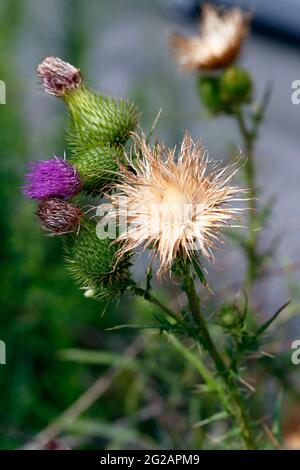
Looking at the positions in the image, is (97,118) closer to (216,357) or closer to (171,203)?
(171,203)

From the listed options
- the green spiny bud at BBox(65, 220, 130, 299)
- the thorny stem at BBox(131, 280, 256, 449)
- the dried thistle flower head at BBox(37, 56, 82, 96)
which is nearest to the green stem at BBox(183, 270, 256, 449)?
the thorny stem at BBox(131, 280, 256, 449)

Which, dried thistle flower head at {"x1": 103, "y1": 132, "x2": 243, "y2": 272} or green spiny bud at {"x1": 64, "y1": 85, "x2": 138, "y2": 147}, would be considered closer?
dried thistle flower head at {"x1": 103, "y1": 132, "x2": 243, "y2": 272}

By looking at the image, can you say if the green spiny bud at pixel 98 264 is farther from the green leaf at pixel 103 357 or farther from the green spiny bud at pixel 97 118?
the green leaf at pixel 103 357

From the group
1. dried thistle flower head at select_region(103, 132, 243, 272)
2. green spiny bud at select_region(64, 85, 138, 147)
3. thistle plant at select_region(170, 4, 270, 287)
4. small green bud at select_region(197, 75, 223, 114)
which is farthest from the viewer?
small green bud at select_region(197, 75, 223, 114)

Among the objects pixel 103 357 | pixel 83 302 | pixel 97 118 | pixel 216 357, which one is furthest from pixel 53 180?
pixel 83 302

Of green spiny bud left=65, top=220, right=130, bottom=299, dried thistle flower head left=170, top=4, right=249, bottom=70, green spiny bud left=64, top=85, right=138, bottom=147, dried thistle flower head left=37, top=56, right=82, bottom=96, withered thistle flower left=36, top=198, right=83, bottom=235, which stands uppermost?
dried thistle flower head left=170, top=4, right=249, bottom=70

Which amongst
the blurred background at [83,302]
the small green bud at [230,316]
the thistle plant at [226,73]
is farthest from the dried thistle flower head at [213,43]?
the small green bud at [230,316]

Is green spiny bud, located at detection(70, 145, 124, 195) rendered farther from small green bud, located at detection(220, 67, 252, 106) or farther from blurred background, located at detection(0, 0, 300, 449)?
small green bud, located at detection(220, 67, 252, 106)

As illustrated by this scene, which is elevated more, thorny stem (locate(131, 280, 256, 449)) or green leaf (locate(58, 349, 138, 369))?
thorny stem (locate(131, 280, 256, 449))
